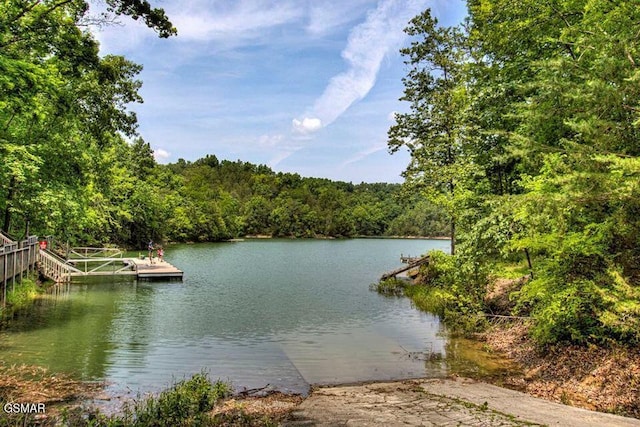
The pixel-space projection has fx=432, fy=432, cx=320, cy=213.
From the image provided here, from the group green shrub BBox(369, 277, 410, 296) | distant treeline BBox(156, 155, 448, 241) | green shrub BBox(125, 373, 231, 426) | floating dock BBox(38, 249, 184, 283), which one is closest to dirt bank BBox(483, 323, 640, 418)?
green shrub BBox(125, 373, 231, 426)

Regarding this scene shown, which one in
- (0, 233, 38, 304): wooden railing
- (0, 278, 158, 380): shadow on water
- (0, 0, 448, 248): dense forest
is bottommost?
(0, 278, 158, 380): shadow on water

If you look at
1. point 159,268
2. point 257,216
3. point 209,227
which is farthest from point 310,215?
point 159,268

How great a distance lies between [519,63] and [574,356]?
30.9ft

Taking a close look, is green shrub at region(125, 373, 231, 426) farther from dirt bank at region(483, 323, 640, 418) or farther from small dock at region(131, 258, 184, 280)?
small dock at region(131, 258, 184, 280)

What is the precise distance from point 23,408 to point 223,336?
827 centimetres

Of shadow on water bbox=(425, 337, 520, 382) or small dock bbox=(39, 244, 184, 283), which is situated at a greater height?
small dock bbox=(39, 244, 184, 283)

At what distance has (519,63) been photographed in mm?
14305

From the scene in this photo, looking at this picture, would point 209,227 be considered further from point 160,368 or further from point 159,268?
point 160,368

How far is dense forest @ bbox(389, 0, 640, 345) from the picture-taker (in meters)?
7.85

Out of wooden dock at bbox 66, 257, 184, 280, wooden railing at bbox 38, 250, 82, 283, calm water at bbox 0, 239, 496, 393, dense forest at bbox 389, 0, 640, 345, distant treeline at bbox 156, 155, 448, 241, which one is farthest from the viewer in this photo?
distant treeline at bbox 156, 155, 448, 241

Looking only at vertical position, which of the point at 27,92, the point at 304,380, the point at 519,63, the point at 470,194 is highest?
the point at 519,63

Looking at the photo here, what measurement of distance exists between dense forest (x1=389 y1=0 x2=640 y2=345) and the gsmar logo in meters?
9.31

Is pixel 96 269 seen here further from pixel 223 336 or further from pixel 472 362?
pixel 472 362

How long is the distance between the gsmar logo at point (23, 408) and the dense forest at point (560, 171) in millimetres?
9308
